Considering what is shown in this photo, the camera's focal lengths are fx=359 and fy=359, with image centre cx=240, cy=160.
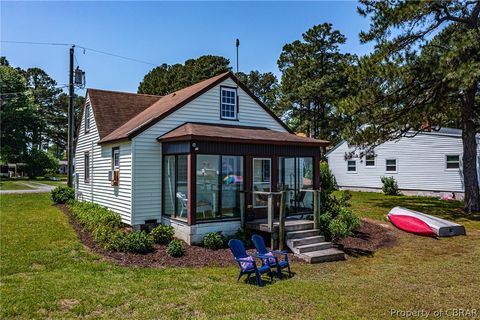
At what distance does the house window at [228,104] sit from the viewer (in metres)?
14.0

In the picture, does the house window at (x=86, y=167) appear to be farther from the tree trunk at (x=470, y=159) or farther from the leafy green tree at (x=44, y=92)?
the leafy green tree at (x=44, y=92)

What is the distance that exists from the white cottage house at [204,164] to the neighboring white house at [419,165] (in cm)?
953

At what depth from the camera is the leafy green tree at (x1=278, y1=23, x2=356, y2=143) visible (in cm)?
3553

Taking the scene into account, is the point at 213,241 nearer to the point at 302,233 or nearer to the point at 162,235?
the point at 162,235

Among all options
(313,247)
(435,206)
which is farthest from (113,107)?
(435,206)

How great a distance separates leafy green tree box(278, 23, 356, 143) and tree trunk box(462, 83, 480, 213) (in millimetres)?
18082

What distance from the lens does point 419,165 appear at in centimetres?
2391

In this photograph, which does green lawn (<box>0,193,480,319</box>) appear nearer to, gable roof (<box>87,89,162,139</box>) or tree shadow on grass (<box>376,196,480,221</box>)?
tree shadow on grass (<box>376,196,480,221</box>)

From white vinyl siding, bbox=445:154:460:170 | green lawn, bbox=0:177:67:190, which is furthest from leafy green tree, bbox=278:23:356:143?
green lawn, bbox=0:177:67:190

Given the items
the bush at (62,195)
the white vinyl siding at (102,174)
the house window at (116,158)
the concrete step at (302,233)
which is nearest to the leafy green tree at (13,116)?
the bush at (62,195)

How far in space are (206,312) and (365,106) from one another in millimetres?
14366

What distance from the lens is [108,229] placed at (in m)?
11.2

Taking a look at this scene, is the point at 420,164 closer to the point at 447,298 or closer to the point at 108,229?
the point at 447,298

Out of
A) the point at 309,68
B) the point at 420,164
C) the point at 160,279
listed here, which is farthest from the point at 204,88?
the point at 309,68
